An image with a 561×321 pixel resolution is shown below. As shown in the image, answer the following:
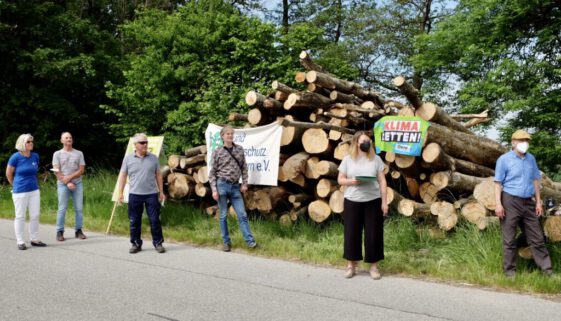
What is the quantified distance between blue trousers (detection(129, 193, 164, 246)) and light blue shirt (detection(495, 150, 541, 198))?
4.75 meters

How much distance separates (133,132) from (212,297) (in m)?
10.5

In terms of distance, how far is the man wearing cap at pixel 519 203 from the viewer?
5422 millimetres

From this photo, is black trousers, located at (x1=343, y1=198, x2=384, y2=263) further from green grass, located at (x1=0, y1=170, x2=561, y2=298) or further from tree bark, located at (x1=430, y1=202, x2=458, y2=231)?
tree bark, located at (x1=430, y1=202, x2=458, y2=231)

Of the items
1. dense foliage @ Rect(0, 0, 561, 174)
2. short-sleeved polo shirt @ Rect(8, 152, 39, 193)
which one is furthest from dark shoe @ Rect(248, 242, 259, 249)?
dense foliage @ Rect(0, 0, 561, 174)

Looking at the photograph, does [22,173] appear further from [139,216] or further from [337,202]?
[337,202]

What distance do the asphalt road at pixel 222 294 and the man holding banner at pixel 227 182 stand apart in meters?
0.57

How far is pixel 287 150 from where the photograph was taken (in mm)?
8406

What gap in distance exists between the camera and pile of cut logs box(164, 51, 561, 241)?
6750mm

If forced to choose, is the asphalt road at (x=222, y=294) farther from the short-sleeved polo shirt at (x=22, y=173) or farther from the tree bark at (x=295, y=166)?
the tree bark at (x=295, y=166)

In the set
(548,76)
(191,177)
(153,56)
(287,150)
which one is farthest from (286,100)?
(548,76)

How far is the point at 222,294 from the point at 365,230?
1869 millimetres

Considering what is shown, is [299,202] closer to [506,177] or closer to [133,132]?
[506,177]

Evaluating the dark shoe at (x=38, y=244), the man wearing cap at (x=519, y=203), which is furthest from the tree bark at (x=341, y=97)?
the dark shoe at (x=38, y=244)

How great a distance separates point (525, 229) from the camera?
5520mm
